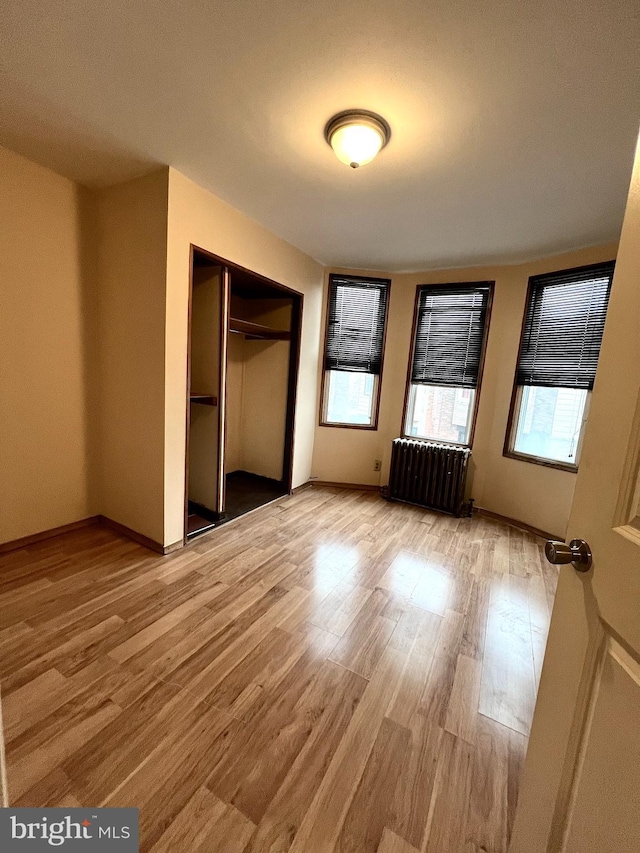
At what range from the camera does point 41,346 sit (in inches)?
98.0

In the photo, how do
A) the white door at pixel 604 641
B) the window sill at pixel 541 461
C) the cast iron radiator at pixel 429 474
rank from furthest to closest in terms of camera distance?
the cast iron radiator at pixel 429 474
the window sill at pixel 541 461
the white door at pixel 604 641

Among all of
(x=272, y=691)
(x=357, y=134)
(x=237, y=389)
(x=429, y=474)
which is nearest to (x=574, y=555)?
(x=272, y=691)

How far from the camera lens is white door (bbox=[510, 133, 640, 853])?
2.10 ft

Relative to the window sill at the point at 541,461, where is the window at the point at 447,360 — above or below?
above

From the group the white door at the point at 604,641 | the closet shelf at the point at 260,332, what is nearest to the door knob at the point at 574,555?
the white door at the point at 604,641

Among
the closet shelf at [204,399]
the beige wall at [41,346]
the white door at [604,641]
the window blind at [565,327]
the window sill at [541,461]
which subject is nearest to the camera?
the white door at [604,641]

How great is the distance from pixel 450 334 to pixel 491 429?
3.81 ft

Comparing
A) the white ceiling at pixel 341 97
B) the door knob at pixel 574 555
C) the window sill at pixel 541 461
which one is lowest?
the window sill at pixel 541 461

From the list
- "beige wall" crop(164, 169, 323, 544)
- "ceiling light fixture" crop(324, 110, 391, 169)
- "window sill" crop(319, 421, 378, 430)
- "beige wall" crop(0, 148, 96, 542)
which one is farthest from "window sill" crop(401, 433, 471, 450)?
"beige wall" crop(0, 148, 96, 542)

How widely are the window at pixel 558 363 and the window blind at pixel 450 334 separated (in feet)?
1.50

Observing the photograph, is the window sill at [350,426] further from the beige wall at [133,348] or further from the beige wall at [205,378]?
the beige wall at [133,348]

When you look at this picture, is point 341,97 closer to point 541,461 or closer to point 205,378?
point 205,378

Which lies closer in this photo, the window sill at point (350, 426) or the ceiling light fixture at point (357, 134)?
the ceiling light fixture at point (357, 134)

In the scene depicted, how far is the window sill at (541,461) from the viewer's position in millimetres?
3159
